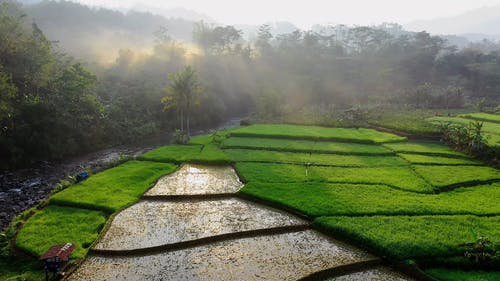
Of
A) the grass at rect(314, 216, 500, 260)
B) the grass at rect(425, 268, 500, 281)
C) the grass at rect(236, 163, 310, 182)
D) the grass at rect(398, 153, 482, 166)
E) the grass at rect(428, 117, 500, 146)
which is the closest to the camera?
the grass at rect(425, 268, 500, 281)

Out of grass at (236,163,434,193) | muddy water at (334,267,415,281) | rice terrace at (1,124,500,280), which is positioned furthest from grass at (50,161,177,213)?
muddy water at (334,267,415,281)

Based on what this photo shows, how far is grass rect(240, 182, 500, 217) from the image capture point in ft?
49.0

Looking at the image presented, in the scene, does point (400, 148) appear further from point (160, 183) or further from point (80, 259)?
point (80, 259)

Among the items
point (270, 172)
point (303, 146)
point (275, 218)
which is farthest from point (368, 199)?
point (303, 146)

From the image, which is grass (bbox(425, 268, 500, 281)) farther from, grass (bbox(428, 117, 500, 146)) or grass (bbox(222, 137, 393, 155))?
grass (bbox(428, 117, 500, 146))

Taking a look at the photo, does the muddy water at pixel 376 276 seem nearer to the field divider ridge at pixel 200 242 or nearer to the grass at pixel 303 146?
the field divider ridge at pixel 200 242

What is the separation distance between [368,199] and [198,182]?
30.3 feet

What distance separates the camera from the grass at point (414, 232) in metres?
11.8

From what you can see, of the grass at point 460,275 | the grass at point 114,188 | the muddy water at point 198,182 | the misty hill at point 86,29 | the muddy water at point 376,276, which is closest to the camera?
the grass at point 460,275

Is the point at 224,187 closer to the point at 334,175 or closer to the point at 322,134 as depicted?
the point at 334,175

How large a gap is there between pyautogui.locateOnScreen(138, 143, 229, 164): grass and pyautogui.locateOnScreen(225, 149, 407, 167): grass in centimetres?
102

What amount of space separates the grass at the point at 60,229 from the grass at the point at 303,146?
1371cm

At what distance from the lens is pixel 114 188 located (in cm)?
1803

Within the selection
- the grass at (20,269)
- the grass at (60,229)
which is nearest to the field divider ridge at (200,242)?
the grass at (60,229)
